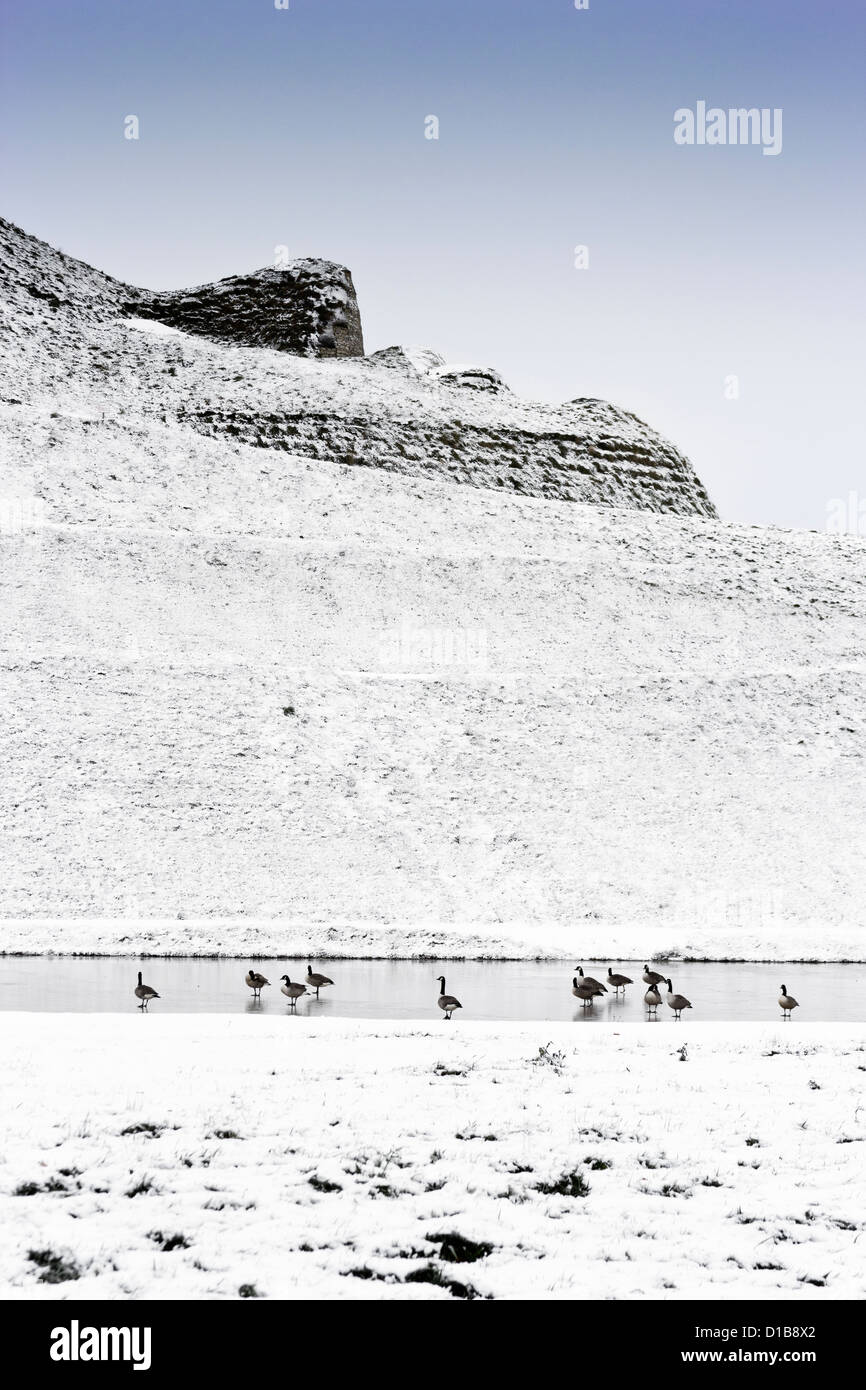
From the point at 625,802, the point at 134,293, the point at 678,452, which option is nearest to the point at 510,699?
the point at 625,802


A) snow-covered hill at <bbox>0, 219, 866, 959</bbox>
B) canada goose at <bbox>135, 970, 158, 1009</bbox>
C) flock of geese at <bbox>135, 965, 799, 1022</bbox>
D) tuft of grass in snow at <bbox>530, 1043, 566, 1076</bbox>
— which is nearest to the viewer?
tuft of grass in snow at <bbox>530, 1043, 566, 1076</bbox>

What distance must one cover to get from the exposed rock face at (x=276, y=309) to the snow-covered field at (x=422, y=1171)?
106942 millimetres

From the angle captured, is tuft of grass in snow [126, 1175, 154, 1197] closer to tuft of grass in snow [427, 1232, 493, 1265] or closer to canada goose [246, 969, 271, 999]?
tuft of grass in snow [427, 1232, 493, 1265]

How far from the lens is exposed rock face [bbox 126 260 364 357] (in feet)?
379

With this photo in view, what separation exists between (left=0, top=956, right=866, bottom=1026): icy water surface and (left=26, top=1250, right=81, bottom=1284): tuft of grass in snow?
12566mm

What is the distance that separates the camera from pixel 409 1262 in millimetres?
7461

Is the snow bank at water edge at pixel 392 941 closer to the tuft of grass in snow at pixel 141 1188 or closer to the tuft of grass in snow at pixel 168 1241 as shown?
the tuft of grass in snow at pixel 141 1188

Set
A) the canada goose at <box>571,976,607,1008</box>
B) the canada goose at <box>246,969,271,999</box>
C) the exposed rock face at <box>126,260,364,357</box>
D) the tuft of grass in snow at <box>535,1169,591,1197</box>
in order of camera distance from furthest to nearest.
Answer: the exposed rock face at <box>126,260,364,357</box> < the canada goose at <box>246,969,271,999</box> < the canada goose at <box>571,976,607,1008</box> < the tuft of grass in snow at <box>535,1169,591,1197</box>

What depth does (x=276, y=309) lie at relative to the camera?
11850 centimetres

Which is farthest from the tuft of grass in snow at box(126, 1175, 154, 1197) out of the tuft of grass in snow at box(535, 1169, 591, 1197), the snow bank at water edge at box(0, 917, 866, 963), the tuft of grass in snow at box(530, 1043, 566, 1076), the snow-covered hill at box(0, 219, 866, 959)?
the snow-covered hill at box(0, 219, 866, 959)

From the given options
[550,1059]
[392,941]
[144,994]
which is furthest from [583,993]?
[392,941]

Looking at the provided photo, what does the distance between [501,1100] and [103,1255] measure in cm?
512

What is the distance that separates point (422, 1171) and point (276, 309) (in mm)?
117311

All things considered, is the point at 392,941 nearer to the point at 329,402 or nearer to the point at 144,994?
the point at 144,994
